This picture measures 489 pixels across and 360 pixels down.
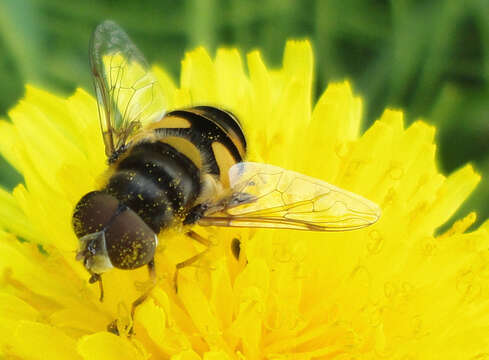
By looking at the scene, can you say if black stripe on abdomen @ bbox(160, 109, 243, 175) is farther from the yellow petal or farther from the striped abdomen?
the yellow petal

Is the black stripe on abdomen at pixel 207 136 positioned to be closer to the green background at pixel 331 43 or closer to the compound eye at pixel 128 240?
the compound eye at pixel 128 240

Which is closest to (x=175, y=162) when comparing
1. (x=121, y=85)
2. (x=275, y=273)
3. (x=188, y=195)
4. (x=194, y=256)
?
(x=188, y=195)

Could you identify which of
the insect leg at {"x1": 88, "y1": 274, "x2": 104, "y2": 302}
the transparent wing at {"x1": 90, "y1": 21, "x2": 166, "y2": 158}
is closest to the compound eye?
the insect leg at {"x1": 88, "y1": 274, "x2": 104, "y2": 302}

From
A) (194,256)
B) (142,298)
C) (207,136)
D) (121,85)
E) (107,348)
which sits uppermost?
(121,85)

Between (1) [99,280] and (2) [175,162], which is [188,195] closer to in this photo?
(2) [175,162]

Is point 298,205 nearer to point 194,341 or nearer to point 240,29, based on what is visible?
point 194,341

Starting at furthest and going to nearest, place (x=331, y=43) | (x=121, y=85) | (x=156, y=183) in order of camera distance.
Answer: (x=331, y=43) < (x=121, y=85) < (x=156, y=183)

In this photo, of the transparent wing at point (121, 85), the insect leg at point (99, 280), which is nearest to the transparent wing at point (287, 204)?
the insect leg at point (99, 280)
